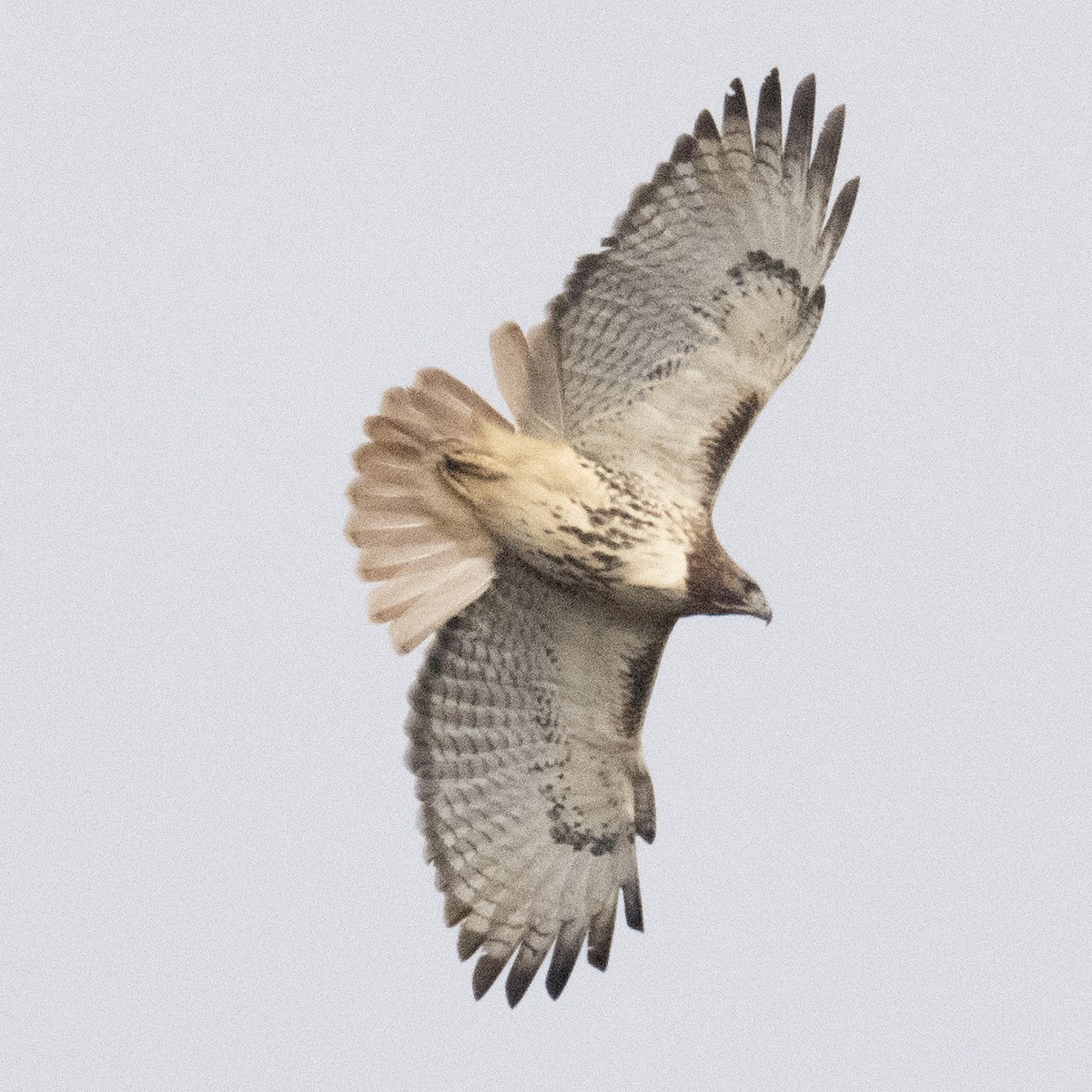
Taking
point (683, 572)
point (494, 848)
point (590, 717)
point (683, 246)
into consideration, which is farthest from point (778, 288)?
point (494, 848)

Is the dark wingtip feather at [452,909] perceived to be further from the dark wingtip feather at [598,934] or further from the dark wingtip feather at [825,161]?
the dark wingtip feather at [825,161]

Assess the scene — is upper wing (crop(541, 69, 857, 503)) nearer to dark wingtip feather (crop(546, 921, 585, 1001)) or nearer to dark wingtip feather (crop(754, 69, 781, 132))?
dark wingtip feather (crop(754, 69, 781, 132))

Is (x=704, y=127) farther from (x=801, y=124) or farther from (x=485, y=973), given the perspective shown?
(x=485, y=973)

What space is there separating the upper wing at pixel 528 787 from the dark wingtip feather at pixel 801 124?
1.92m

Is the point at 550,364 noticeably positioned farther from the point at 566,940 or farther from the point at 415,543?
the point at 566,940

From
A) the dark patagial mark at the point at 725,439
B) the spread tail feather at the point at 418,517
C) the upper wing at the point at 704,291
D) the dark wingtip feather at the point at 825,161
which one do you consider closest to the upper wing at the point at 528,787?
the spread tail feather at the point at 418,517

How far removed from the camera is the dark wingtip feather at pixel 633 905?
939 cm

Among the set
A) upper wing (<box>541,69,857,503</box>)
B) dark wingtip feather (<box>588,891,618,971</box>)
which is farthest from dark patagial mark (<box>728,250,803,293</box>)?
dark wingtip feather (<box>588,891,618,971</box>)

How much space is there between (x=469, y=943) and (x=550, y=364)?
7.41ft

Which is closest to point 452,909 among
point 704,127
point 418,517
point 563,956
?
point 563,956

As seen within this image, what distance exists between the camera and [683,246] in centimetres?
855

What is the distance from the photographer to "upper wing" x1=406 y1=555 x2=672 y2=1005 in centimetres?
921

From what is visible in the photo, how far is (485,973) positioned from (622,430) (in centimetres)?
215

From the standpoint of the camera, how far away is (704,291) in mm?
8625
